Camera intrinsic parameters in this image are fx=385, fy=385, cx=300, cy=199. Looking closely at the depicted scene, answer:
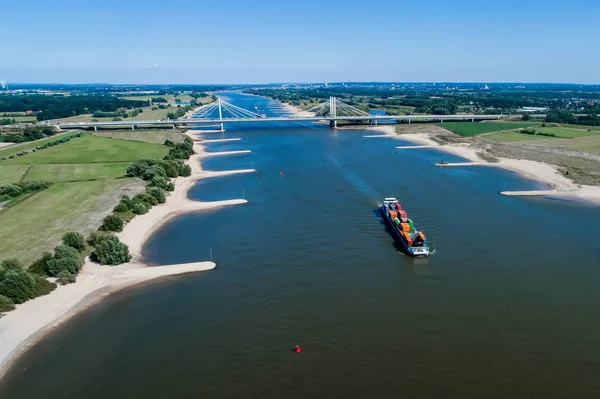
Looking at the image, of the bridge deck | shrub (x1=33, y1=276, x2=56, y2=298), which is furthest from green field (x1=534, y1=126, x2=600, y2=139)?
shrub (x1=33, y1=276, x2=56, y2=298)

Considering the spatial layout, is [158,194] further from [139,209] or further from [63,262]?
[63,262]

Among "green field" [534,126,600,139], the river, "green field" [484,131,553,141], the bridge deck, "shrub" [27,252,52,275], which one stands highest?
the bridge deck

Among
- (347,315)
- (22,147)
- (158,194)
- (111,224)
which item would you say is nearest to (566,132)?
(347,315)

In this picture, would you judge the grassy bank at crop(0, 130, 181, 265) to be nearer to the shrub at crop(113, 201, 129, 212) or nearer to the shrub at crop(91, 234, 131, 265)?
the shrub at crop(113, 201, 129, 212)

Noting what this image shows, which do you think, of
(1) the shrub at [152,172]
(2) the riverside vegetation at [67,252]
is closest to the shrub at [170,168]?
(1) the shrub at [152,172]

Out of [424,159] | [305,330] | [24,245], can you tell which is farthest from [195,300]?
[424,159]

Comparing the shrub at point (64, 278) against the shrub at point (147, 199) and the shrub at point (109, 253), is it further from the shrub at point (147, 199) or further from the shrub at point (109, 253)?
the shrub at point (147, 199)
